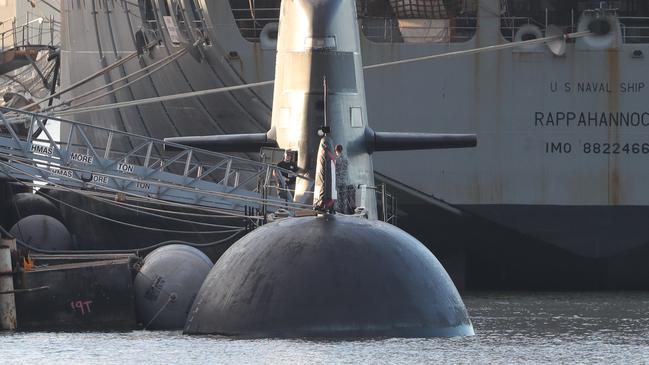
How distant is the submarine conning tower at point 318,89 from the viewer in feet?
97.9

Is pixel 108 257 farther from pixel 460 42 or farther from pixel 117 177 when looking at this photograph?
pixel 460 42

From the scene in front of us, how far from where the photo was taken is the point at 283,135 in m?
30.3

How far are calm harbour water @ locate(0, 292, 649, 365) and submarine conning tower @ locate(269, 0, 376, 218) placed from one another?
3597 millimetres

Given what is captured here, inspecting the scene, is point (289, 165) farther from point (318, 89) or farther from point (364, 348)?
point (364, 348)

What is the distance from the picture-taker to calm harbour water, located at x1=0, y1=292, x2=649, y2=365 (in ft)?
74.5

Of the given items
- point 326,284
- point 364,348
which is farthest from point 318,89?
point 364,348

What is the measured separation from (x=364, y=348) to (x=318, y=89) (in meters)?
7.55

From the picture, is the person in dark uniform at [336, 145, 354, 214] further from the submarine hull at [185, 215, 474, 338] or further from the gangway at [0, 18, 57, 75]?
the gangway at [0, 18, 57, 75]

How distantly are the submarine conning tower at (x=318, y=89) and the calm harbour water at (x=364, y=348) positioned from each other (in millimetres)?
3597

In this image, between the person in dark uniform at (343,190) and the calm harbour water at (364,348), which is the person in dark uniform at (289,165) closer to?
the person in dark uniform at (343,190)

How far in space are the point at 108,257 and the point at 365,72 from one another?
38.8ft

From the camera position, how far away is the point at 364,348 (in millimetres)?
23312

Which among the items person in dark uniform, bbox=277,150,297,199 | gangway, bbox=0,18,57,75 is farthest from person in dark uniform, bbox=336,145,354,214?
gangway, bbox=0,18,57,75

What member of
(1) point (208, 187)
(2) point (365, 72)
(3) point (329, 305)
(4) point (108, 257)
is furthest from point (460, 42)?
(3) point (329, 305)
